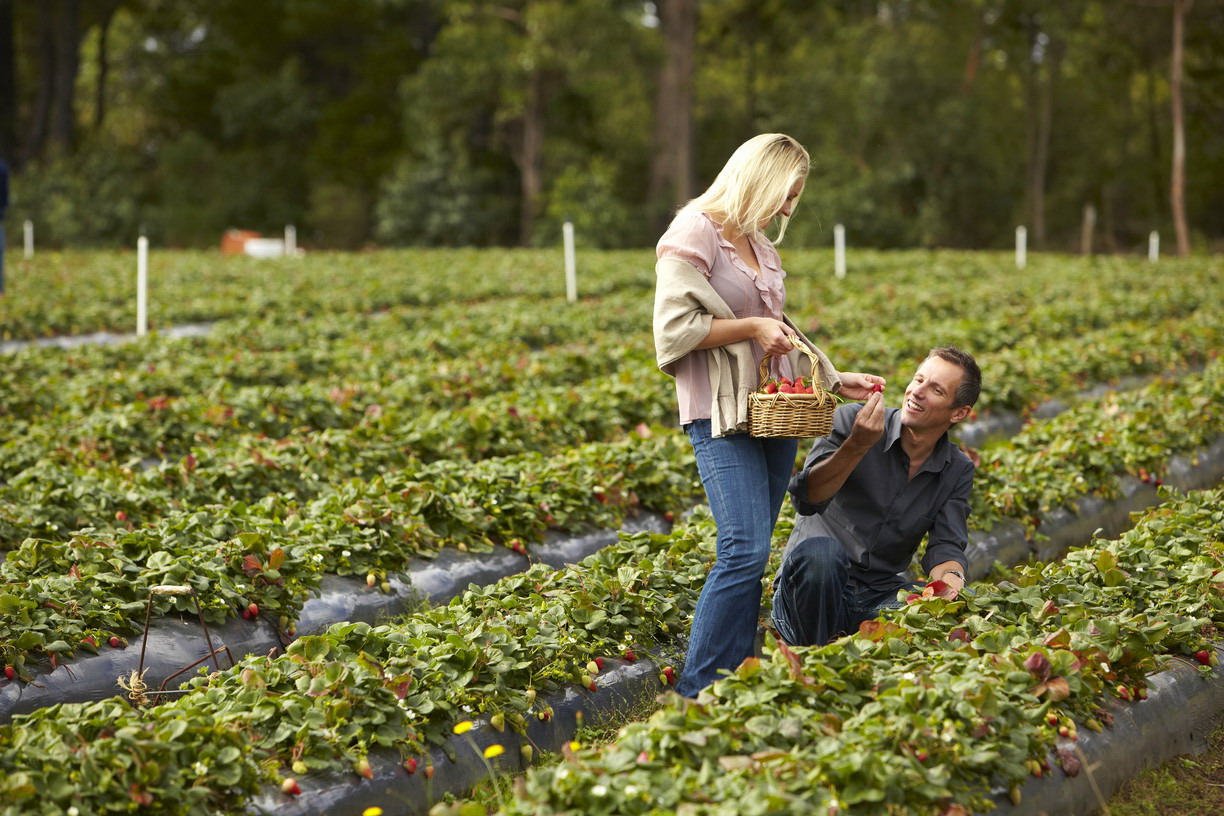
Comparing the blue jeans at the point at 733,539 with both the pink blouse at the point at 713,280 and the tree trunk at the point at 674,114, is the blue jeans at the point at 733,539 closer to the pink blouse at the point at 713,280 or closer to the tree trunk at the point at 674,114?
the pink blouse at the point at 713,280

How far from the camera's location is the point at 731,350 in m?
3.57

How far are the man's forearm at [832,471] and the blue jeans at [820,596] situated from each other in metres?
0.15

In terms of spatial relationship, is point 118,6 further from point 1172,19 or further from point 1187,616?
point 1187,616

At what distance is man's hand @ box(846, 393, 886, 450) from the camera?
3.55 meters

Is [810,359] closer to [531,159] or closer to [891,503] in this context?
[891,503]

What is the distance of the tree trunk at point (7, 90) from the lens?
1422 inches

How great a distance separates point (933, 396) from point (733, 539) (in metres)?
0.83

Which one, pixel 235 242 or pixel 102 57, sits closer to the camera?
pixel 235 242

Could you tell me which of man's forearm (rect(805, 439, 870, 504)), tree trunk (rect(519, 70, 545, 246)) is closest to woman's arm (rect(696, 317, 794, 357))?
man's forearm (rect(805, 439, 870, 504))

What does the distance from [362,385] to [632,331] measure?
15.7ft

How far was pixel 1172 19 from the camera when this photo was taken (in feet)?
113

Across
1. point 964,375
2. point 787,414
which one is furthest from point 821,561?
point 964,375

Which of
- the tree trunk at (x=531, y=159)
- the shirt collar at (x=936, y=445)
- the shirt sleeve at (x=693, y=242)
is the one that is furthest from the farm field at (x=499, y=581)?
the tree trunk at (x=531, y=159)

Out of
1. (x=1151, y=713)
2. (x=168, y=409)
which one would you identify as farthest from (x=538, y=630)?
(x=168, y=409)
